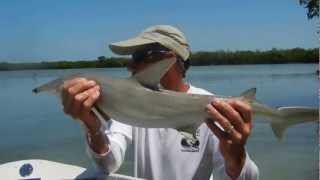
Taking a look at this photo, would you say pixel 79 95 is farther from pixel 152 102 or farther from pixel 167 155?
pixel 167 155

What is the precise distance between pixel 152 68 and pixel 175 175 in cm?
107

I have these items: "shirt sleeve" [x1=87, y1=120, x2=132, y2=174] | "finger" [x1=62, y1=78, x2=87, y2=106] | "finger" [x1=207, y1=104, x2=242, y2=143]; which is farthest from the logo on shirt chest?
"finger" [x1=62, y1=78, x2=87, y2=106]

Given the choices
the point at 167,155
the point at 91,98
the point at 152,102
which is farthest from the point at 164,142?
the point at 91,98

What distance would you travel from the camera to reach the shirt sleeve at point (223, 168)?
3.39 meters

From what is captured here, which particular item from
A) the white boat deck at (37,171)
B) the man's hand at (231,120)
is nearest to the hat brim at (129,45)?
the man's hand at (231,120)

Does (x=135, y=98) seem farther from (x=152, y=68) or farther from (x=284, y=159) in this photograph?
(x=284, y=159)

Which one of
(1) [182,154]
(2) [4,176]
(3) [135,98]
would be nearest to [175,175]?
(1) [182,154]

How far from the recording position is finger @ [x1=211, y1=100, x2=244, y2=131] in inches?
123

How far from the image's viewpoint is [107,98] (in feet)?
10.7

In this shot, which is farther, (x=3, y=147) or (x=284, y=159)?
(x=3, y=147)

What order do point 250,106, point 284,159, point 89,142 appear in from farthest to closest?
1. point 284,159
2. point 89,142
3. point 250,106

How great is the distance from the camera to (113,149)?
3908 mm

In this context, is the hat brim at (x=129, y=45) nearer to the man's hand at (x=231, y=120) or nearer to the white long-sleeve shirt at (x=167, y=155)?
the white long-sleeve shirt at (x=167, y=155)

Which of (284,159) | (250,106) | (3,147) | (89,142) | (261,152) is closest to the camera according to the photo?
(250,106)
